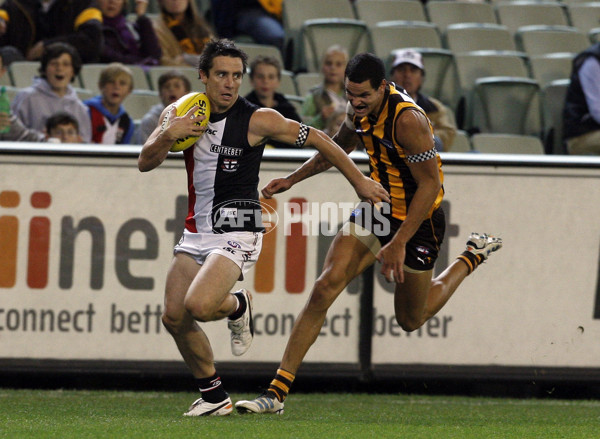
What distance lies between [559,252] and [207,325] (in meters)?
2.65

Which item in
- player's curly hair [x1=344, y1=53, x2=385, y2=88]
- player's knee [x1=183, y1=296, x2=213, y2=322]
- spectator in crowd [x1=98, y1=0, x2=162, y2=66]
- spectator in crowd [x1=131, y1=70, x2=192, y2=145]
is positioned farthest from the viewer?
spectator in crowd [x1=98, y1=0, x2=162, y2=66]

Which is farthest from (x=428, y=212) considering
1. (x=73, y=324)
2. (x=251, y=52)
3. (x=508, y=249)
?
(x=251, y=52)

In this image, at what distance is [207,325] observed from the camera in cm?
768

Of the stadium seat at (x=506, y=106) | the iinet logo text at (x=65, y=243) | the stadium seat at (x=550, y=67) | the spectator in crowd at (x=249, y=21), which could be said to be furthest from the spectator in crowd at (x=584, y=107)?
the iinet logo text at (x=65, y=243)

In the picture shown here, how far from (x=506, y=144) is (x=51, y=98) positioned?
4403mm

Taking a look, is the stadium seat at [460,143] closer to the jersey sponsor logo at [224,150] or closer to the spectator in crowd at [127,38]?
the spectator in crowd at [127,38]

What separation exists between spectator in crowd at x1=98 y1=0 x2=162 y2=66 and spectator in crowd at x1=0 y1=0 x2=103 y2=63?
0.58 ft

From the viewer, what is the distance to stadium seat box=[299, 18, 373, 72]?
11430 millimetres

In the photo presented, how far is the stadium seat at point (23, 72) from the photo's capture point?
32.8ft

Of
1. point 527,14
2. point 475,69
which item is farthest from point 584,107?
point 527,14

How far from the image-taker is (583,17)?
13969 mm

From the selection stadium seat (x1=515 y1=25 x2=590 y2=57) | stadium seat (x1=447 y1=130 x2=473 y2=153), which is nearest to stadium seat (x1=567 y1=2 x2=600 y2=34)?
stadium seat (x1=515 y1=25 x2=590 y2=57)

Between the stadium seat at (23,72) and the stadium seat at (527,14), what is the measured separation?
6304 mm

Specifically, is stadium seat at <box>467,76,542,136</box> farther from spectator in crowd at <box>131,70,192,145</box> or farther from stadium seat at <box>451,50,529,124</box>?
spectator in crowd at <box>131,70,192,145</box>
